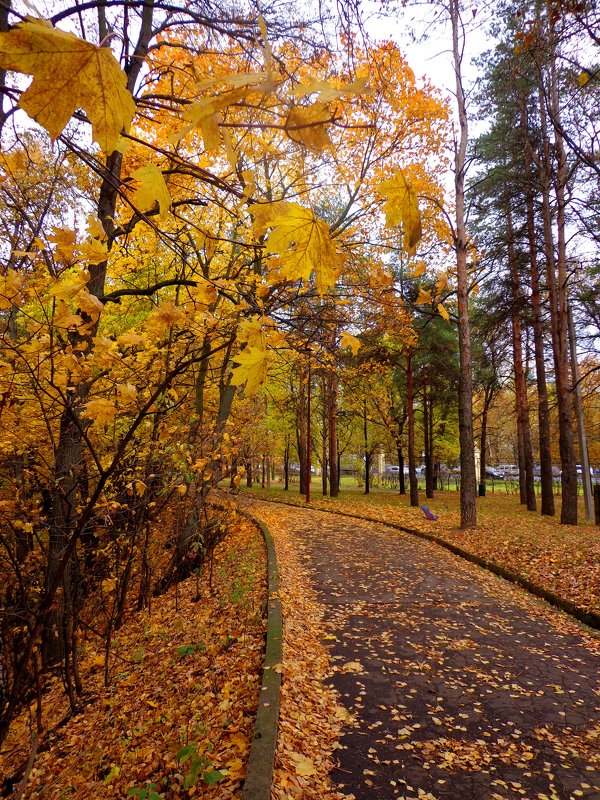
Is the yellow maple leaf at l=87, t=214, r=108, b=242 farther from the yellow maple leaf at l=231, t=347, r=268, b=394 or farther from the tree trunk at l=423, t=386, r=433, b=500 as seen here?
the tree trunk at l=423, t=386, r=433, b=500

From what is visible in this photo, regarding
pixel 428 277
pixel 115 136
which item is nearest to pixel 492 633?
pixel 115 136

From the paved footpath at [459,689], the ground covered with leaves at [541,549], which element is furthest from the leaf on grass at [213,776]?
the ground covered with leaves at [541,549]

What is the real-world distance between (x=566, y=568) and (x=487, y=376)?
1448cm

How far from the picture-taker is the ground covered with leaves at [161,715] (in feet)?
9.16

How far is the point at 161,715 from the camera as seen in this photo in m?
3.57

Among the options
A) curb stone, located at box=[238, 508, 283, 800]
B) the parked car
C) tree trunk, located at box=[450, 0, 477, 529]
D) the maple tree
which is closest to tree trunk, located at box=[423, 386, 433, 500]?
tree trunk, located at box=[450, 0, 477, 529]

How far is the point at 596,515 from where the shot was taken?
42.7 feet

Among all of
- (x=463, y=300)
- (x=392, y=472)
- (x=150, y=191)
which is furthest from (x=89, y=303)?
(x=392, y=472)

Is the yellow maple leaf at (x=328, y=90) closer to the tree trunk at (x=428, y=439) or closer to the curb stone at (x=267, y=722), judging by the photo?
the curb stone at (x=267, y=722)

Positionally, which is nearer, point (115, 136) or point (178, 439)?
point (115, 136)

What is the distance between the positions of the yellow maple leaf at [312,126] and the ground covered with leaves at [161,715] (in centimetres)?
314

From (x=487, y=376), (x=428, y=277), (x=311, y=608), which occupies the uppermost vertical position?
(x=428, y=277)

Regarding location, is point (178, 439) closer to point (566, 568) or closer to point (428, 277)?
point (566, 568)

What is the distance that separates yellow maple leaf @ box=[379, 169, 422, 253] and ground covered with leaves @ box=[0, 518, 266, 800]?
9.84ft
